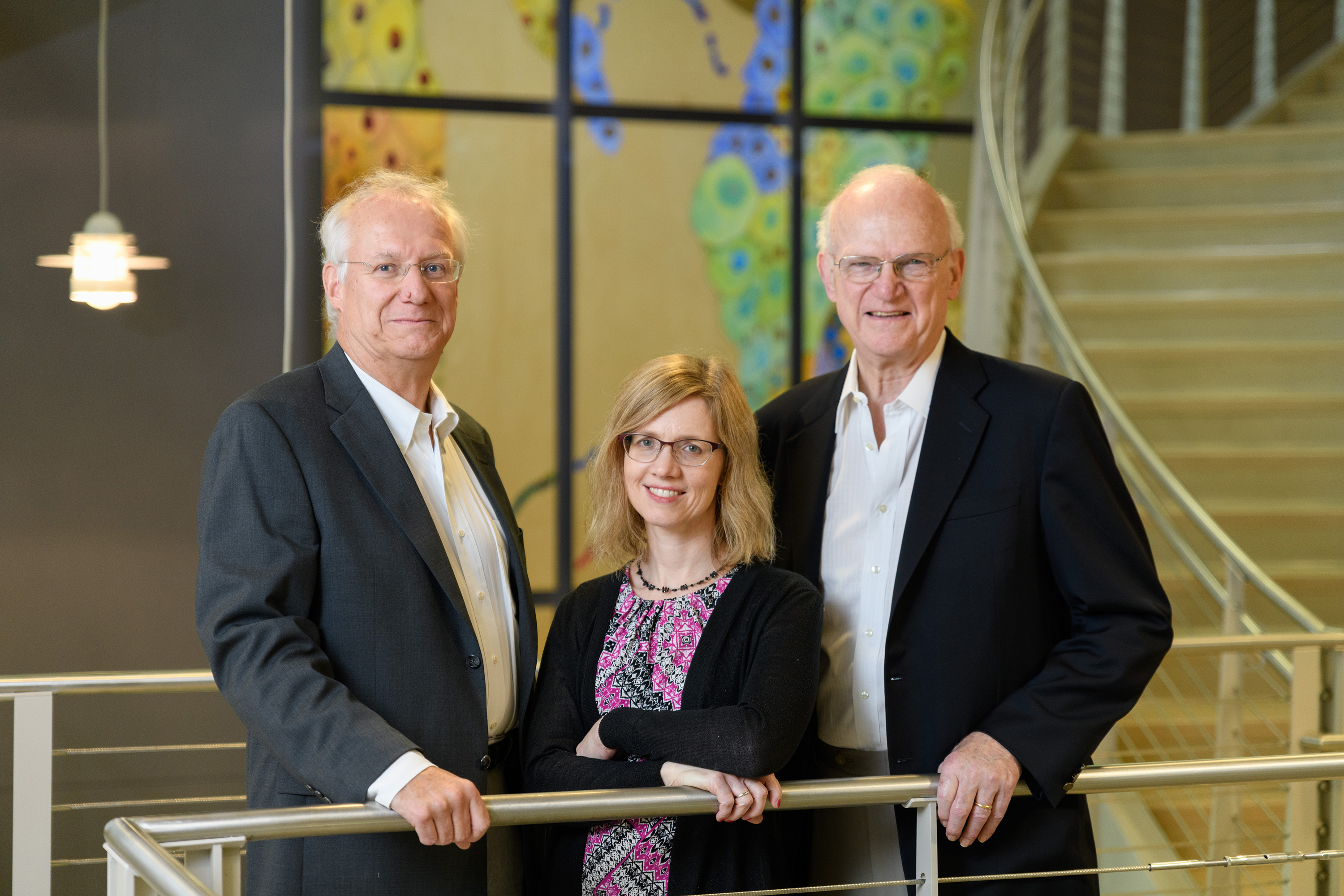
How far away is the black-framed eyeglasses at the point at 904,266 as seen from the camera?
184 centimetres

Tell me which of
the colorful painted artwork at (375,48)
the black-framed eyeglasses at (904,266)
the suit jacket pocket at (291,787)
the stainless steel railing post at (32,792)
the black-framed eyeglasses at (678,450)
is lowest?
the stainless steel railing post at (32,792)

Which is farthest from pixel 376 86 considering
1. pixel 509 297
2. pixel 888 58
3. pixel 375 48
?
pixel 888 58

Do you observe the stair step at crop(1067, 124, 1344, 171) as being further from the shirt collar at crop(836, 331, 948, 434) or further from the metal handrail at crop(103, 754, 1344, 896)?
the metal handrail at crop(103, 754, 1344, 896)

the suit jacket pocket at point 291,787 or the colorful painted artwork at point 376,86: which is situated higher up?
the colorful painted artwork at point 376,86

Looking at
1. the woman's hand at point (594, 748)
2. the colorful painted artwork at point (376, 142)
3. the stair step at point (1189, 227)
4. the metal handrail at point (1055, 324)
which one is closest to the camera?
the woman's hand at point (594, 748)

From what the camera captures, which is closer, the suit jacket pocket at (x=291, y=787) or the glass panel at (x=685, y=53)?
the suit jacket pocket at (x=291, y=787)

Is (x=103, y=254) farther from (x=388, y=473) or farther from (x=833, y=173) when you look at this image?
(x=833, y=173)

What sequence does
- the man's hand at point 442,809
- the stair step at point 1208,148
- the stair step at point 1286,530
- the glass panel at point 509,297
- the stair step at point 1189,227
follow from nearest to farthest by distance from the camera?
the man's hand at point 442,809
the stair step at point 1286,530
the stair step at point 1189,227
the glass panel at point 509,297
the stair step at point 1208,148

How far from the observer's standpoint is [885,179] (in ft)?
6.10

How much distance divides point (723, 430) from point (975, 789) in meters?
0.60

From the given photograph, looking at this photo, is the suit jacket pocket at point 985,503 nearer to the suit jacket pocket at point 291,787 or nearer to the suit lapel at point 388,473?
the suit lapel at point 388,473

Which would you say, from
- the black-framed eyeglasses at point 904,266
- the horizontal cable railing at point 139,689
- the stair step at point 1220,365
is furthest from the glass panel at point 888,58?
the black-framed eyeglasses at point 904,266

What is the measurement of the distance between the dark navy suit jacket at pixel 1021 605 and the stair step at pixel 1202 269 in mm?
3287

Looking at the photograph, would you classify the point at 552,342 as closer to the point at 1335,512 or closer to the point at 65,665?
the point at 65,665
